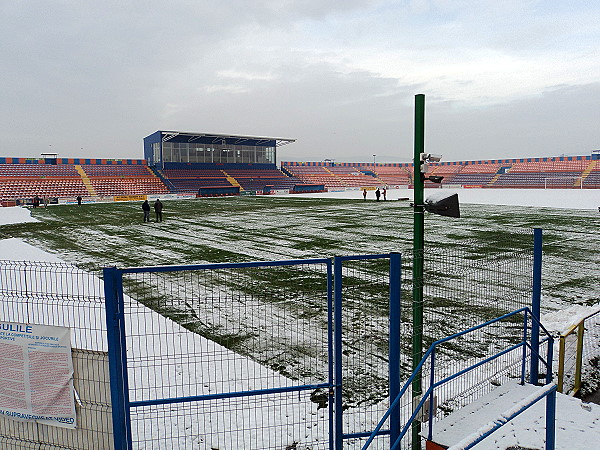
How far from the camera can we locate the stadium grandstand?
58.7m

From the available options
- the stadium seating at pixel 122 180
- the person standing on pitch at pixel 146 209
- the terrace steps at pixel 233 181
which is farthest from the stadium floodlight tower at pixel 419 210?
the terrace steps at pixel 233 181

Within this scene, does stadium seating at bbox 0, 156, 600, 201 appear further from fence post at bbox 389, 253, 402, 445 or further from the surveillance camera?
fence post at bbox 389, 253, 402, 445

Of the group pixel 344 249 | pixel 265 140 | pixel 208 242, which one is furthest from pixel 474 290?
pixel 265 140

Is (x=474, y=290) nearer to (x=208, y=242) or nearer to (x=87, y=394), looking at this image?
(x=87, y=394)

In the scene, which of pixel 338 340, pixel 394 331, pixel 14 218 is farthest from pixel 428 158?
pixel 14 218

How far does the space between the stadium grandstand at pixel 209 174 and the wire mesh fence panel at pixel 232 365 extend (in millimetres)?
46874

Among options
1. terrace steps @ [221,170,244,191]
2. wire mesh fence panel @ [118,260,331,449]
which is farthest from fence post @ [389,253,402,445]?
terrace steps @ [221,170,244,191]

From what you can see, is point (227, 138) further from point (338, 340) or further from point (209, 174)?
point (338, 340)

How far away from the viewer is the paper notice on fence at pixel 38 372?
387 centimetres

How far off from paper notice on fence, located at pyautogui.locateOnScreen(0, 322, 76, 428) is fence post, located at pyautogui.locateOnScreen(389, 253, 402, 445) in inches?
113

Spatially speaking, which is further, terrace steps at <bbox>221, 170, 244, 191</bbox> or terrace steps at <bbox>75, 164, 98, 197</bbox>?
terrace steps at <bbox>221, 170, 244, 191</bbox>

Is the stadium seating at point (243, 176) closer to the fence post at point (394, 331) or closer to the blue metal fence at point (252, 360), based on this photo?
the blue metal fence at point (252, 360)

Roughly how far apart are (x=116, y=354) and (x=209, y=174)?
7002 centimetres

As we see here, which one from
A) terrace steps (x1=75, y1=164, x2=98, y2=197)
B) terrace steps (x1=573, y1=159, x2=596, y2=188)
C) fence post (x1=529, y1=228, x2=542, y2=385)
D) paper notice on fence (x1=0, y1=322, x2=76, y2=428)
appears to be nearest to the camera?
paper notice on fence (x1=0, y1=322, x2=76, y2=428)
